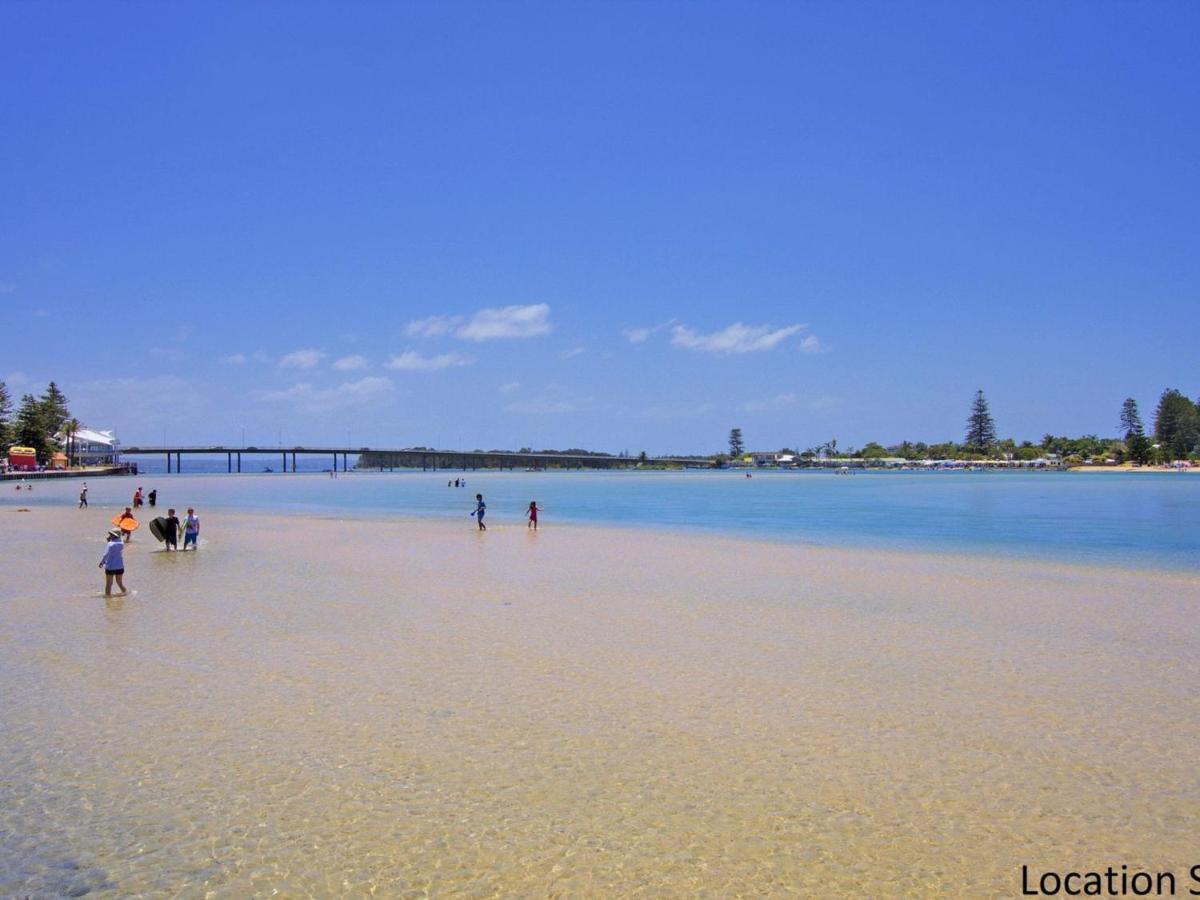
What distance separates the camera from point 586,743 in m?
8.53

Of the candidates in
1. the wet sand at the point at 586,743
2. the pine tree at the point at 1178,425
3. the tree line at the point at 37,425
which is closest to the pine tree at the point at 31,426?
the tree line at the point at 37,425

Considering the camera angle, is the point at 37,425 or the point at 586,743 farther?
the point at 37,425

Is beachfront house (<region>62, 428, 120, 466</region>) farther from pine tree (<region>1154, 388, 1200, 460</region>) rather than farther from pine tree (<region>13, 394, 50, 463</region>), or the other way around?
pine tree (<region>1154, 388, 1200, 460</region>)

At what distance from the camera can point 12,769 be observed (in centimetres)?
755

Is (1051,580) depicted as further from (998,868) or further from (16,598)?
(16,598)

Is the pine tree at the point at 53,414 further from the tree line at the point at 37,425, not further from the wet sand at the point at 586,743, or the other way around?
the wet sand at the point at 586,743

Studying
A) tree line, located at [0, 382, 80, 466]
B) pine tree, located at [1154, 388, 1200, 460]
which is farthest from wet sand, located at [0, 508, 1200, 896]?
pine tree, located at [1154, 388, 1200, 460]

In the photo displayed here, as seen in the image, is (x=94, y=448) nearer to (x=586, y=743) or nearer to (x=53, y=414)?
(x=53, y=414)

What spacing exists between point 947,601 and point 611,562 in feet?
32.1

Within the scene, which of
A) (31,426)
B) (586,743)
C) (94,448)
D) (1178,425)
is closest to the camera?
(586,743)

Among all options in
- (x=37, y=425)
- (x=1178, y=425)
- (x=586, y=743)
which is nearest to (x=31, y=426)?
(x=37, y=425)

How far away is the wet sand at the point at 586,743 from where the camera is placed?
6.06 meters

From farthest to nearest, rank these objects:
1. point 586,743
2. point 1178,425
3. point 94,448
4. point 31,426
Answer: point 1178,425 → point 94,448 → point 31,426 → point 586,743

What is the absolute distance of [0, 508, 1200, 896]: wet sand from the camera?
606cm
